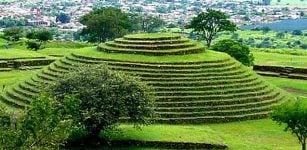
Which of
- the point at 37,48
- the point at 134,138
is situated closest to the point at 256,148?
the point at 134,138

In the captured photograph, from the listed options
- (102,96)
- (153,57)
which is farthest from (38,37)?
(102,96)

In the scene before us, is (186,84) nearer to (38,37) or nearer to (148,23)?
(38,37)

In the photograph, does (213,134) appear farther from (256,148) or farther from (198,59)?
(198,59)

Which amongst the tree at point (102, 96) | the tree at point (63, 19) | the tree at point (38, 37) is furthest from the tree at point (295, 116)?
the tree at point (63, 19)

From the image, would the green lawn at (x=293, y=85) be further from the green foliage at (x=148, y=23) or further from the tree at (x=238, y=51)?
the green foliage at (x=148, y=23)

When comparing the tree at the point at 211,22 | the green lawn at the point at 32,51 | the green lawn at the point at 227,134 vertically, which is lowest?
the green lawn at the point at 227,134

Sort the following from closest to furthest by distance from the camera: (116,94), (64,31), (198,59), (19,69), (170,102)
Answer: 1. (116,94)
2. (170,102)
3. (198,59)
4. (19,69)
5. (64,31)
